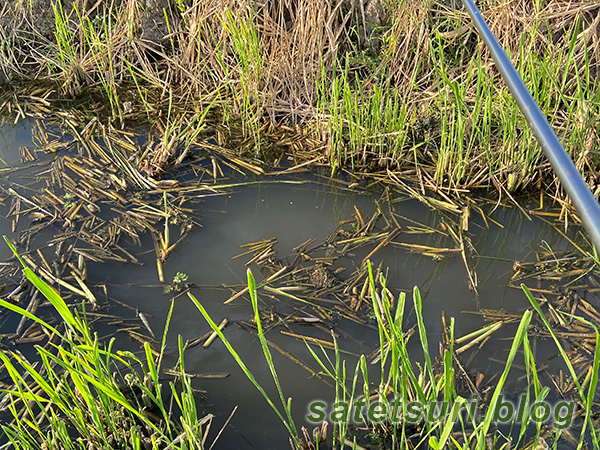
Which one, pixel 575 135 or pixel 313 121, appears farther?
pixel 313 121

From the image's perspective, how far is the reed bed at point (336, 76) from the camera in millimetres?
2381

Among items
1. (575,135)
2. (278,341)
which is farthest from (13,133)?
(575,135)

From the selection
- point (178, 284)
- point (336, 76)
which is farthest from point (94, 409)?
point (336, 76)

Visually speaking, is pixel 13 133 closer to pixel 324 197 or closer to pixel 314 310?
pixel 324 197

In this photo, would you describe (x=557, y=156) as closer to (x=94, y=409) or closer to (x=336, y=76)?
(x=94, y=409)

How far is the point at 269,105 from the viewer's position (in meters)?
2.90

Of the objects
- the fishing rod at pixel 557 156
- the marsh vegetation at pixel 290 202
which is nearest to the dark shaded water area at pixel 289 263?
the marsh vegetation at pixel 290 202

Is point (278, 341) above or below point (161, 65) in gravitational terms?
below

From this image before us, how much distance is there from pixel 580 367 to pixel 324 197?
49.2 inches

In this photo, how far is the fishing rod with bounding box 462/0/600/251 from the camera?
77 cm

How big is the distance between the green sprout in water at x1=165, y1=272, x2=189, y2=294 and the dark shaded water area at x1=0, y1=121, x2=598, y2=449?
0.07 ft

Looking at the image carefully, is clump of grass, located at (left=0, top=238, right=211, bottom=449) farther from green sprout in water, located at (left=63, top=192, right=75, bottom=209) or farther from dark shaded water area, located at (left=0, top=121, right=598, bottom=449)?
green sprout in water, located at (left=63, top=192, right=75, bottom=209)

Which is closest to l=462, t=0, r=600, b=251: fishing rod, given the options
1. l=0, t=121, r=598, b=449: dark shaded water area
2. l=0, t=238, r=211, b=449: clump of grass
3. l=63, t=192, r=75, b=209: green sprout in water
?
l=0, t=238, r=211, b=449: clump of grass

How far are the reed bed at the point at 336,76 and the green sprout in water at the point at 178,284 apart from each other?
2.52 ft
